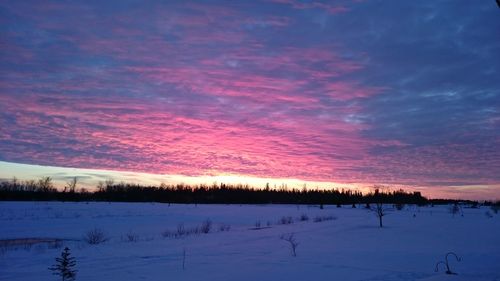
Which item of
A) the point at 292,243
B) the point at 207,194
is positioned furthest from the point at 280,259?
the point at 207,194

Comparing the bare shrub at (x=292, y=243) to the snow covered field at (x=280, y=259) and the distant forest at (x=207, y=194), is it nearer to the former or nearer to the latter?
the snow covered field at (x=280, y=259)

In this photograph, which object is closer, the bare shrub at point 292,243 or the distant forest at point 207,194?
the bare shrub at point 292,243

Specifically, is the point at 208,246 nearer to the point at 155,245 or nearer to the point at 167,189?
the point at 155,245

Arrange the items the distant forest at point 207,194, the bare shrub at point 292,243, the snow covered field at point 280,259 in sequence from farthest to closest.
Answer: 1. the distant forest at point 207,194
2. the bare shrub at point 292,243
3. the snow covered field at point 280,259

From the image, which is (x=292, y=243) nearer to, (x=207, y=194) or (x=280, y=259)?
(x=280, y=259)

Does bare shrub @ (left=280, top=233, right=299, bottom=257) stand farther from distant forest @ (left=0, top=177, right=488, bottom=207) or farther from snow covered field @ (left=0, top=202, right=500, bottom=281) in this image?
distant forest @ (left=0, top=177, right=488, bottom=207)

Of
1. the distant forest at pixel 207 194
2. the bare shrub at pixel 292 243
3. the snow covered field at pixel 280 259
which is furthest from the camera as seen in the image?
the distant forest at pixel 207 194

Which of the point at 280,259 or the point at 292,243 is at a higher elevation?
the point at 292,243

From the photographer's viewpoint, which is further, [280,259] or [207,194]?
[207,194]

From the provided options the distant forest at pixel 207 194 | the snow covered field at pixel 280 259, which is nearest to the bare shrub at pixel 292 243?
the snow covered field at pixel 280 259

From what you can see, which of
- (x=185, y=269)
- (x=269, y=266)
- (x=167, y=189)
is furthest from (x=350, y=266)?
(x=167, y=189)

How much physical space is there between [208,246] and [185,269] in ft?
17.9

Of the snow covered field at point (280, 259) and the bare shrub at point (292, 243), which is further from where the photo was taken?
the bare shrub at point (292, 243)

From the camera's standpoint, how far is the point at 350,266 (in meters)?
11.8
